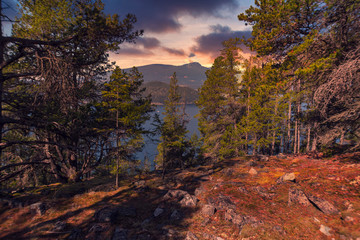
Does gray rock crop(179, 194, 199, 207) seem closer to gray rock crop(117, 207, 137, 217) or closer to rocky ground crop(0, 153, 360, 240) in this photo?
rocky ground crop(0, 153, 360, 240)

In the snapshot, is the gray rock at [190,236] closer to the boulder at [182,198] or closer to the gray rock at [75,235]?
the boulder at [182,198]

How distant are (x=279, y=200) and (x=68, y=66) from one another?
36.2 feet

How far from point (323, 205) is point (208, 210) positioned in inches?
195

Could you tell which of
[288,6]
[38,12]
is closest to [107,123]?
[38,12]

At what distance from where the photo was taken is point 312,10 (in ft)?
27.8

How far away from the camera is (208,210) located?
7.67m

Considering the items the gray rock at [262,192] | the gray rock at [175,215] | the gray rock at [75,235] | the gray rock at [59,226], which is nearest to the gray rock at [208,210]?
the gray rock at [175,215]

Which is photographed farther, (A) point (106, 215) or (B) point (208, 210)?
(B) point (208, 210)

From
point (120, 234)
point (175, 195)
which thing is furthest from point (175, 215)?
point (120, 234)

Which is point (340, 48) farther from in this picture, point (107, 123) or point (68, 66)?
point (107, 123)

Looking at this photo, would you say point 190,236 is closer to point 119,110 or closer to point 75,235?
point 75,235

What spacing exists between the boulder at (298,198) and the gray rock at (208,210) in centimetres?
360

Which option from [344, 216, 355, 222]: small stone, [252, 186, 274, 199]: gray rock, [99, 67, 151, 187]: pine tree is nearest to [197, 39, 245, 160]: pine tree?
[252, 186, 274, 199]: gray rock

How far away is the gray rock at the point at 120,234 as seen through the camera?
244 inches
